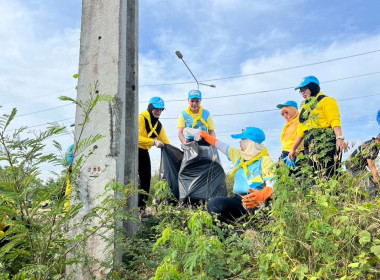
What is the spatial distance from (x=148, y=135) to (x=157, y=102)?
455 millimetres

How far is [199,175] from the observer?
4.23 m

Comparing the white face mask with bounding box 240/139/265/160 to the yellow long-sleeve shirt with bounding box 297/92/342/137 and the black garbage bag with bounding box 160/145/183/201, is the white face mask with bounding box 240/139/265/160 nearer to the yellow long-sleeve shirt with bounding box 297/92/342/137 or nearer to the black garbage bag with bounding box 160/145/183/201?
the yellow long-sleeve shirt with bounding box 297/92/342/137

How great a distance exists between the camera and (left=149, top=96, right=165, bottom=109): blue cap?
15.3 ft

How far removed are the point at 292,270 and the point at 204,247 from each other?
53 centimetres

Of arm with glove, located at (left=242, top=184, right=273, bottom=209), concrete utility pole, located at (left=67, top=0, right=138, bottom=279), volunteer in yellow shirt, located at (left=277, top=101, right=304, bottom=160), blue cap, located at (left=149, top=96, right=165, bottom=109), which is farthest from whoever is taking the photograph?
blue cap, located at (left=149, top=96, right=165, bottom=109)

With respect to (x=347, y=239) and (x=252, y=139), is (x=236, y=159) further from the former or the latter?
(x=347, y=239)

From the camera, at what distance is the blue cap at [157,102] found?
184 inches

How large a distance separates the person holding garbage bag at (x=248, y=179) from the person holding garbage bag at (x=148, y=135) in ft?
4.57

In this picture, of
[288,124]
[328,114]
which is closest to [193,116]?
[288,124]

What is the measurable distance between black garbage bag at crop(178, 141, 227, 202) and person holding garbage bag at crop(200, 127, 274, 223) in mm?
702

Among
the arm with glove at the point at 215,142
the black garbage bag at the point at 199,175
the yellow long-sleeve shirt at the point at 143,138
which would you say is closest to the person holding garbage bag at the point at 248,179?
the arm with glove at the point at 215,142

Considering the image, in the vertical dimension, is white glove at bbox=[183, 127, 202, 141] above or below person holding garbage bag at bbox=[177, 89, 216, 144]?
below

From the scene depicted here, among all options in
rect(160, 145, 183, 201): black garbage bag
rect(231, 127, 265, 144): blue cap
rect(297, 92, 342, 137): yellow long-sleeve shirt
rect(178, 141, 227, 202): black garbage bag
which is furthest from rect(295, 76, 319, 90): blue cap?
rect(160, 145, 183, 201): black garbage bag

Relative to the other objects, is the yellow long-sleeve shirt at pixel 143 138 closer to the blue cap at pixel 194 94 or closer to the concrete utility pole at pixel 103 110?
the blue cap at pixel 194 94
